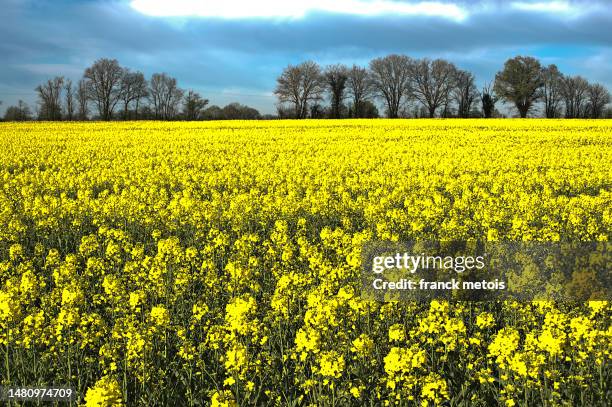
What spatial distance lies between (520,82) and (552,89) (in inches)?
716

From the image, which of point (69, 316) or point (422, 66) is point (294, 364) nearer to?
point (69, 316)

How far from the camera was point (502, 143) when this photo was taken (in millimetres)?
28906

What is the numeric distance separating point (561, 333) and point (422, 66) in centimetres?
9254

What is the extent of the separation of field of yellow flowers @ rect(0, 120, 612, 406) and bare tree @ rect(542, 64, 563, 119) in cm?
7412

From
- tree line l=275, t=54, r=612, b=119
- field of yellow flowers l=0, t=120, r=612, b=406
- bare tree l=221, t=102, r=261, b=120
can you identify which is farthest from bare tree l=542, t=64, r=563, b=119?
field of yellow flowers l=0, t=120, r=612, b=406

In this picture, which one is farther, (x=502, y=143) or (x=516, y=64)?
(x=516, y=64)

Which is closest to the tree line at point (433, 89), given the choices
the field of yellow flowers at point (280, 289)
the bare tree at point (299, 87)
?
the bare tree at point (299, 87)

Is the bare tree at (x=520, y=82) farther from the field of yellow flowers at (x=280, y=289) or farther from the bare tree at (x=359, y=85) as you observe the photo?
the field of yellow flowers at (x=280, y=289)

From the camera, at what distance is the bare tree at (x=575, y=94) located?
94938 millimetres

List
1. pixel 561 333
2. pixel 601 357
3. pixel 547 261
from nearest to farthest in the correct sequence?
pixel 561 333 < pixel 601 357 < pixel 547 261

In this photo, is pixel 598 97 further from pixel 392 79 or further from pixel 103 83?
pixel 103 83

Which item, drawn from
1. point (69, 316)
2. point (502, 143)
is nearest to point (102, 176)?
point (69, 316)

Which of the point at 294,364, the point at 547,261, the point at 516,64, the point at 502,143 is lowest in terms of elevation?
the point at 294,364

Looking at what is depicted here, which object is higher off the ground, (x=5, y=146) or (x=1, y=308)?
(x=5, y=146)
